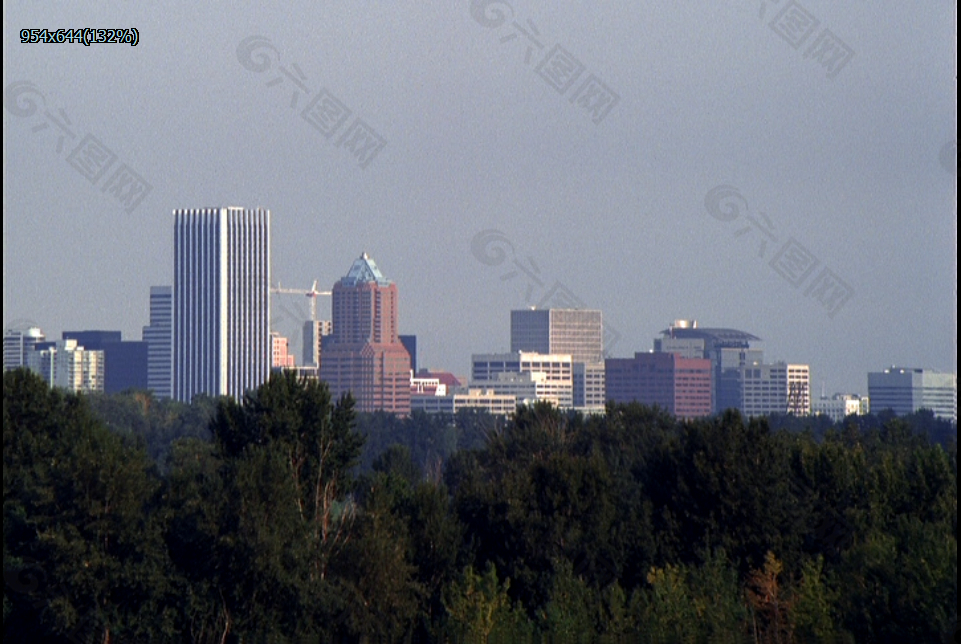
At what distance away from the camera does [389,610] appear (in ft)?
157

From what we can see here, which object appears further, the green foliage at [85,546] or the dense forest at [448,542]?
the dense forest at [448,542]

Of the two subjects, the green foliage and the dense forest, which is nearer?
the green foliage

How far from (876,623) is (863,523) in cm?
1033

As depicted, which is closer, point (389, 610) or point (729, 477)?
point (389, 610)

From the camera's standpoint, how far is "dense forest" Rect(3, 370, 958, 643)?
44.6m

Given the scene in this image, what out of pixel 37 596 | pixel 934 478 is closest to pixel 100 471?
pixel 37 596

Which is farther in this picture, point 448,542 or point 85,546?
point 448,542

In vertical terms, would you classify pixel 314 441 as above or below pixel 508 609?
above

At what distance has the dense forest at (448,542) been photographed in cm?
4462

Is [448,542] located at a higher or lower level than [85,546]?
lower

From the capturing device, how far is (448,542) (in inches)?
2025

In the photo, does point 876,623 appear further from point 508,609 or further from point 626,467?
point 626,467

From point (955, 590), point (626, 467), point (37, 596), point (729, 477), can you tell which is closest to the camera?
point (955, 590)

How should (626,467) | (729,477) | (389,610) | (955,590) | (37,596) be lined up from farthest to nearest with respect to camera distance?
(626,467) < (729,477) < (389,610) < (37,596) < (955,590)
